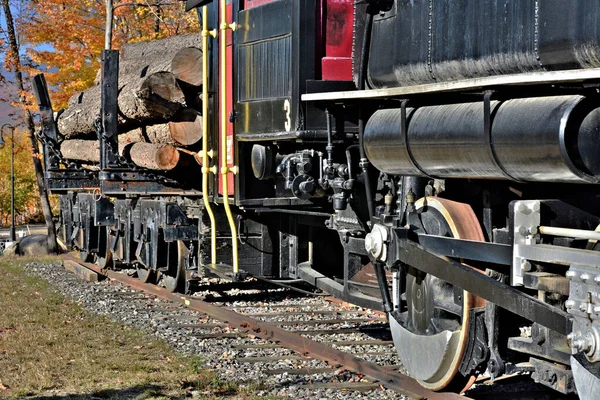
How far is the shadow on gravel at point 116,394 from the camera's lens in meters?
6.19

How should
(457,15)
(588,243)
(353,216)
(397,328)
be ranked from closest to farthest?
(588,243), (457,15), (397,328), (353,216)

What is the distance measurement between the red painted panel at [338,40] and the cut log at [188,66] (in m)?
3.94

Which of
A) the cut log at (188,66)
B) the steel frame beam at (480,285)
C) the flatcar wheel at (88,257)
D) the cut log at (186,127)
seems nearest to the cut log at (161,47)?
the cut log at (188,66)

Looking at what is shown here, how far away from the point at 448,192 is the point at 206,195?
139 inches

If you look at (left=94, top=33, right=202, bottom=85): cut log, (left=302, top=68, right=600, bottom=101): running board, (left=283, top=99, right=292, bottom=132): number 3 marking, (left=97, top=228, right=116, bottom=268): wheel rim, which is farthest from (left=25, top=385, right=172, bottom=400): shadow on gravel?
(left=97, top=228, right=116, bottom=268): wheel rim

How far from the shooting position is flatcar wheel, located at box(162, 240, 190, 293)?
1098 cm

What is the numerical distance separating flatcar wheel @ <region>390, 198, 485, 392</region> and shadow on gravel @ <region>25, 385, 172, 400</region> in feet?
5.82

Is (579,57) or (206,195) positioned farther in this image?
(206,195)

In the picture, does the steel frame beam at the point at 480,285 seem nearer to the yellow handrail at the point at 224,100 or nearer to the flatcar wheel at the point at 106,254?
the yellow handrail at the point at 224,100

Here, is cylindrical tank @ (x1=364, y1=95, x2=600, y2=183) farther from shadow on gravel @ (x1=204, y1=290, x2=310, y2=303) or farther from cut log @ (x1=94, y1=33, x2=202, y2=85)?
cut log @ (x1=94, y1=33, x2=202, y2=85)

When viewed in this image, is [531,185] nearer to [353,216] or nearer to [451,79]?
[451,79]

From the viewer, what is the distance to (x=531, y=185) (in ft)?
16.2

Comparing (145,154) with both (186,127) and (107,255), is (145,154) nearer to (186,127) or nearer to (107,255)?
(186,127)

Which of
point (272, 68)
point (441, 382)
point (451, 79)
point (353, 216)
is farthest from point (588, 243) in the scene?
point (272, 68)
